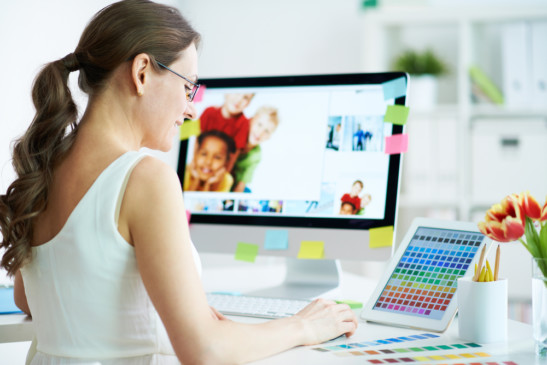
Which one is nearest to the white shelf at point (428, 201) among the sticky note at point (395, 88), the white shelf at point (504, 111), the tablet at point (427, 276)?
the white shelf at point (504, 111)

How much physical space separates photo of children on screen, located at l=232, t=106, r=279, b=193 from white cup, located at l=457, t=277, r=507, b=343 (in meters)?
0.66

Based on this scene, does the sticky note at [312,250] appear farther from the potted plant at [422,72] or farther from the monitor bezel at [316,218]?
the potted plant at [422,72]

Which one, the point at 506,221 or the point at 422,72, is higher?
the point at 422,72

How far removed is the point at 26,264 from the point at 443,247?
77 cm

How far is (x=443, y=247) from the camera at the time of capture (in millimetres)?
1185

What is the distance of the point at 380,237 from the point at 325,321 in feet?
1.24

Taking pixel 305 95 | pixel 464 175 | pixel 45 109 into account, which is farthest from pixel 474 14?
pixel 45 109

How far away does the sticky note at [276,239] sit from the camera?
56.5 inches

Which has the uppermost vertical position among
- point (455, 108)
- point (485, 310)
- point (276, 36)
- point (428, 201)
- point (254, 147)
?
point (276, 36)

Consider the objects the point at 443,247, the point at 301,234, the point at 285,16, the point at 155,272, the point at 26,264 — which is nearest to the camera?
the point at 155,272

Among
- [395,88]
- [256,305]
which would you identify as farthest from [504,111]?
[256,305]

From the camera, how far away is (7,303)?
4.03 ft

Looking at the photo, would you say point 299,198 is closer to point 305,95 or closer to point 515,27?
point 305,95

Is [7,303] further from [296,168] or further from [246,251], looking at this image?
[296,168]
